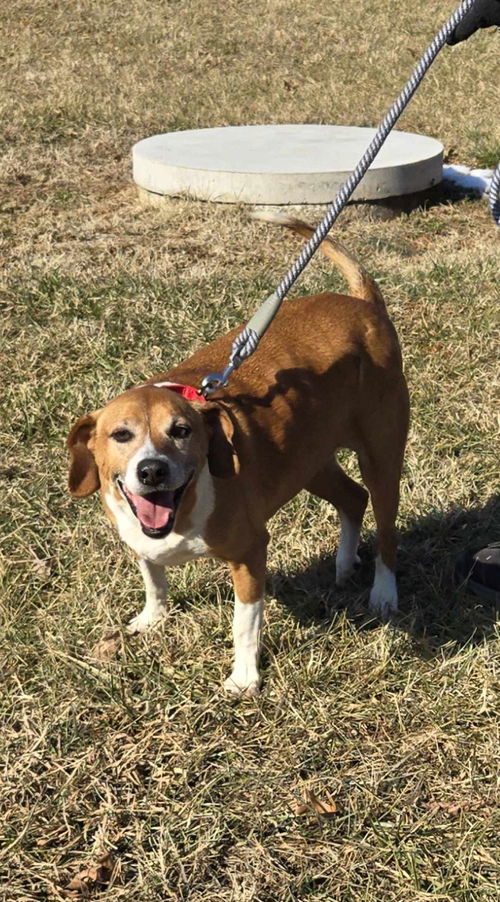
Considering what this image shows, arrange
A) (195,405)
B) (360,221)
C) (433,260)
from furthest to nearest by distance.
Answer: (360,221) → (433,260) → (195,405)

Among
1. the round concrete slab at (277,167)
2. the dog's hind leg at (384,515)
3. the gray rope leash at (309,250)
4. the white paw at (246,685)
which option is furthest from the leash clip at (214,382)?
the round concrete slab at (277,167)

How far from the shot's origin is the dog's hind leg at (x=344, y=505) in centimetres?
414

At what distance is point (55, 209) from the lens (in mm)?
8297

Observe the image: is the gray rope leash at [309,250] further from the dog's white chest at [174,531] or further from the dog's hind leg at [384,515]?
the dog's hind leg at [384,515]

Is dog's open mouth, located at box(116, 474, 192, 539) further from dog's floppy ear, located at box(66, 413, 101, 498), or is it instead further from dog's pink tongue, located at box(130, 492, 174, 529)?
dog's floppy ear, located at box(66, 413, 101, 498)

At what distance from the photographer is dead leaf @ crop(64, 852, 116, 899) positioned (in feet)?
9.30

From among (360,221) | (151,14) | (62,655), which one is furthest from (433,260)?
(151,14)

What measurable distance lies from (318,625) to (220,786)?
831mm

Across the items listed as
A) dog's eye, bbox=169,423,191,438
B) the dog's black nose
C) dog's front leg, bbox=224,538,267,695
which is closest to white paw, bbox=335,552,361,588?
dog's front leg, bbox=224,538,267,695

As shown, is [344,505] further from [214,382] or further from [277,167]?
[277,167]

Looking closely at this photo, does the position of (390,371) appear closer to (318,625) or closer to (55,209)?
(318,625)

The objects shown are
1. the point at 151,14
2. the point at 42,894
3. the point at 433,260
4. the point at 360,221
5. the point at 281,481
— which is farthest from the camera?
the point at 151,14

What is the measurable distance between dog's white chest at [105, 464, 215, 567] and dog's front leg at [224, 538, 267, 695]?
0.77 ft

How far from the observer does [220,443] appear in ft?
10.4
